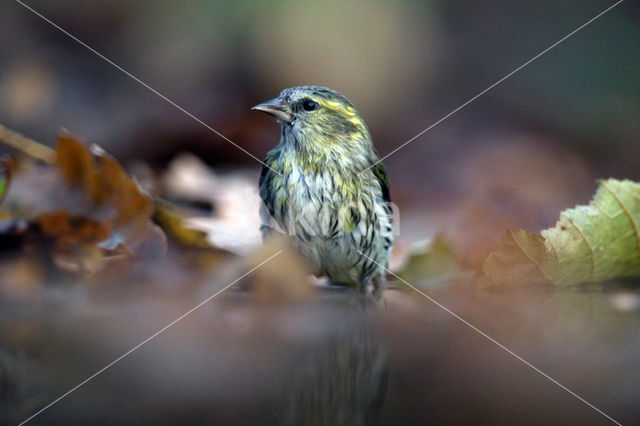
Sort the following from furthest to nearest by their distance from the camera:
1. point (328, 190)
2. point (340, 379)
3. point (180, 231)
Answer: point (180, 231)
point (328, 190)
point (340, 379)

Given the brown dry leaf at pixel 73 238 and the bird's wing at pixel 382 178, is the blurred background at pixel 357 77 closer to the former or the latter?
the bird's wing at pixel 382 178

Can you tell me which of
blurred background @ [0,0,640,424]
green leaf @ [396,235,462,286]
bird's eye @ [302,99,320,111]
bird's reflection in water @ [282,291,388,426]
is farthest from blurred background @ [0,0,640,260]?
bird's reflection in water @ [282,291,388,426]

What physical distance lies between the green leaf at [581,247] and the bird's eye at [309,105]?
45 cm

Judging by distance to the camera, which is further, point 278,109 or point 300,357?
point 278,109

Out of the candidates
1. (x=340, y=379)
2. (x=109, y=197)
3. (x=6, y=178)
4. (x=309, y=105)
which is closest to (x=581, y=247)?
(x=309, y=105)

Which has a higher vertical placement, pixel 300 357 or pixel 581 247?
pixel 581 247

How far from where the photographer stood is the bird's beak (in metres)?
1.35

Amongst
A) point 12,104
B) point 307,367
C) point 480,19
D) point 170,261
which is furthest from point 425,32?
point 307,367

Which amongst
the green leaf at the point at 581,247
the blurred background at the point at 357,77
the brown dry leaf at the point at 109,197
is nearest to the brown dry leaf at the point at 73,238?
the brown dry leaf at the point at 109,197

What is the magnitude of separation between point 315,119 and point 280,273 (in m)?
0.34

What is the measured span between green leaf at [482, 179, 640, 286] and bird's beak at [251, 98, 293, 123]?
47 cm

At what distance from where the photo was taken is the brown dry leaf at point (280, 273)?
1167 mm

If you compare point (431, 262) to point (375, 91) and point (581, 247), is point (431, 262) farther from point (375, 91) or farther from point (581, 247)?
point (375, 91)

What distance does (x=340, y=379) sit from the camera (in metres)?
0.73
